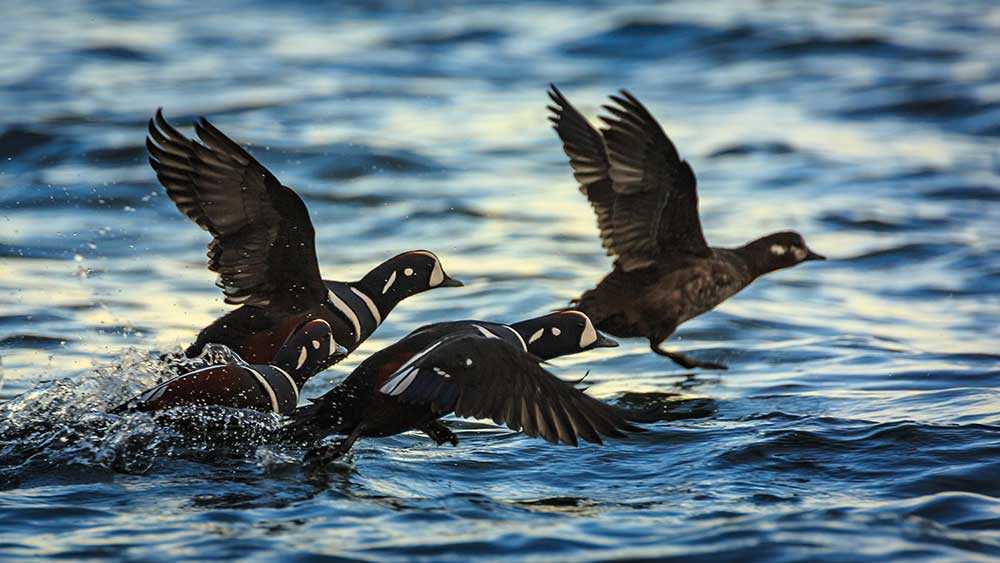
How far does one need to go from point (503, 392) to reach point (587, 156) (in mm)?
3159

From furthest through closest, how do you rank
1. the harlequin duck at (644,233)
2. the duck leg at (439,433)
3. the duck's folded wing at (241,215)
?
1. the harlequin duck at (644,233)
2. the duck's folded wing at (241,215)
3. the duck leg at (439,433)

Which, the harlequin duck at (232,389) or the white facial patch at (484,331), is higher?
the white facial patch at (484,331)

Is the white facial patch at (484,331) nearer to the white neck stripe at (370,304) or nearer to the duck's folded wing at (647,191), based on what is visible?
the white neck stripe at (370,304)

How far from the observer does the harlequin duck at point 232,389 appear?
251 inches

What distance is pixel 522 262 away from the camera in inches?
427

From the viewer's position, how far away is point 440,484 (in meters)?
6.19

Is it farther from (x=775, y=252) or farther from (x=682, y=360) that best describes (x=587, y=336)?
(x=775, y=252)

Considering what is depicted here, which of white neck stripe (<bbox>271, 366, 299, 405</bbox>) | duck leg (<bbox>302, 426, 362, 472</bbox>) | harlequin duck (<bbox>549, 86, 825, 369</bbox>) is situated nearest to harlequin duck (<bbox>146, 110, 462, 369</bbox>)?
white neck stripe (<bbox>271, 366, 299, 405</bbox>)

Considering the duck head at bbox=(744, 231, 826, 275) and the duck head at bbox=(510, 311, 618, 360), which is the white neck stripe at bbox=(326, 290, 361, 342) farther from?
the duck head at bbox=(744, 231, 826, 275)

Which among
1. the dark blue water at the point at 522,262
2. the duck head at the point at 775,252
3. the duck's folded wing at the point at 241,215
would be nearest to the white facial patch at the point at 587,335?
the dark blue water at the point at 522,262

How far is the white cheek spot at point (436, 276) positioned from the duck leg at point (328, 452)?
1.83 metres

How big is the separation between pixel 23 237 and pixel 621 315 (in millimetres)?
4818

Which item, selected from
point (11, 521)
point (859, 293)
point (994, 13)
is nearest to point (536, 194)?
point (859, 293)

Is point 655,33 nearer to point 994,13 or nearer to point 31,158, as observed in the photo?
point 994,13
